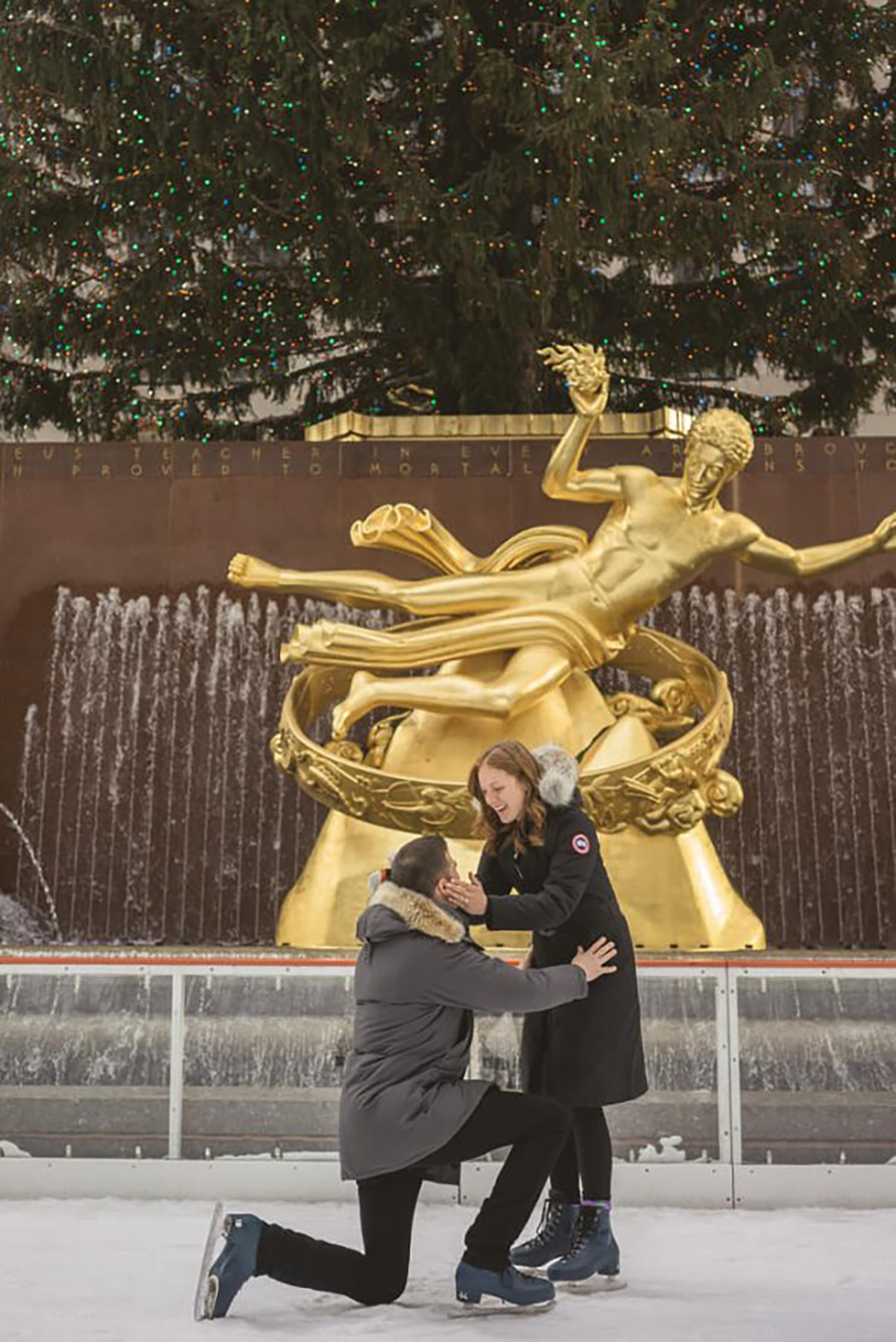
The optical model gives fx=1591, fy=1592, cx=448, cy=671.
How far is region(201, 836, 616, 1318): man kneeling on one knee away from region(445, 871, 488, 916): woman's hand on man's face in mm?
19

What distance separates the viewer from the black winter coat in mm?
3531

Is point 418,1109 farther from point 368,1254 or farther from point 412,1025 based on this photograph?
point 368,1254

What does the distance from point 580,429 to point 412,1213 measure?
14.2 ft

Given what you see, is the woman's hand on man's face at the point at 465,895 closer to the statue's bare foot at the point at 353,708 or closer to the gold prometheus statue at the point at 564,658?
the gold prometheus statue at the point at 564,658

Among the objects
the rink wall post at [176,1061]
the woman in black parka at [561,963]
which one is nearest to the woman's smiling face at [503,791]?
the woman in black parka at [561,963]

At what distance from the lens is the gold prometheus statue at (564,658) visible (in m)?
6.80

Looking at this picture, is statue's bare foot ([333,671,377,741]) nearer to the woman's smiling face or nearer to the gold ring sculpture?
the gold ring sculpture

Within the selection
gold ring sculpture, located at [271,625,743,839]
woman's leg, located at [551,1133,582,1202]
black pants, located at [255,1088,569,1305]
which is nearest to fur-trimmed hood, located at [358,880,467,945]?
black pants, located at [255,1088,569,1305]

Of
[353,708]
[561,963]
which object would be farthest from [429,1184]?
[353,708]

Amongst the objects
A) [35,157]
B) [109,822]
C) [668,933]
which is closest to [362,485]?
[109,822]

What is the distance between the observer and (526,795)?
367 centimetres

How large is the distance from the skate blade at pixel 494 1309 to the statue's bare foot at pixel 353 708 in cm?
374

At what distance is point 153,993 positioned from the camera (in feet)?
15.2

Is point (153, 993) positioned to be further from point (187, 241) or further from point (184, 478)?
point (187, 241)
